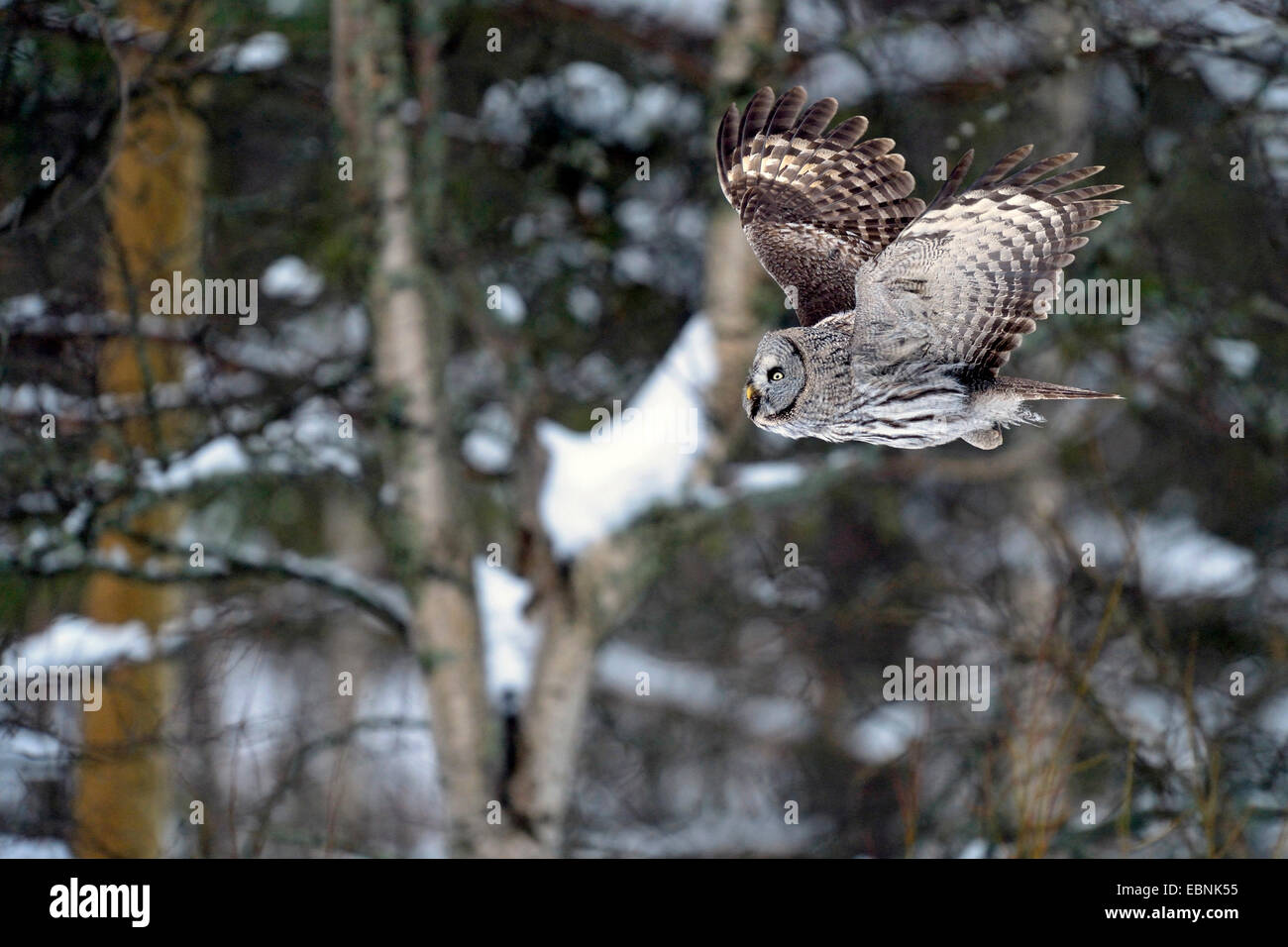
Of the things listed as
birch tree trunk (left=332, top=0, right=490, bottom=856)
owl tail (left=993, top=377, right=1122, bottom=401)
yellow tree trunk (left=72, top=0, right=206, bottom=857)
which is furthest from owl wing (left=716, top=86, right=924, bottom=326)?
yellow tree trunk (left=72, top=0, right=206, bottom=857)

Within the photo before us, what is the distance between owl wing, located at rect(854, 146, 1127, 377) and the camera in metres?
2.41

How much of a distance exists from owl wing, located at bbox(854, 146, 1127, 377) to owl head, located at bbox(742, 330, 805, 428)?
0.15m

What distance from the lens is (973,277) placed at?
248 centimetres

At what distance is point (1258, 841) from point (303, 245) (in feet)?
18.2

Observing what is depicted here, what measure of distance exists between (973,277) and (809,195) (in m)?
1.08

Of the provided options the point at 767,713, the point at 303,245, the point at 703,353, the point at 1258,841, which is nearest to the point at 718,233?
the point at 703,353

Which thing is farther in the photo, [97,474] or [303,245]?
[303,245]

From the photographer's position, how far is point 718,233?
5.68m

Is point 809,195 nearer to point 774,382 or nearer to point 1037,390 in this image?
point 774,382

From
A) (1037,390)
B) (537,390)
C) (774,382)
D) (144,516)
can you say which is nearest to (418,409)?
(537,390)

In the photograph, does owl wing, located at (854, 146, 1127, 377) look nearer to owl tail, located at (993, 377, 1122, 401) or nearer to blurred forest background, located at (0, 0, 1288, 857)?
owl tail, located at (993, 377, 1122, 401)
